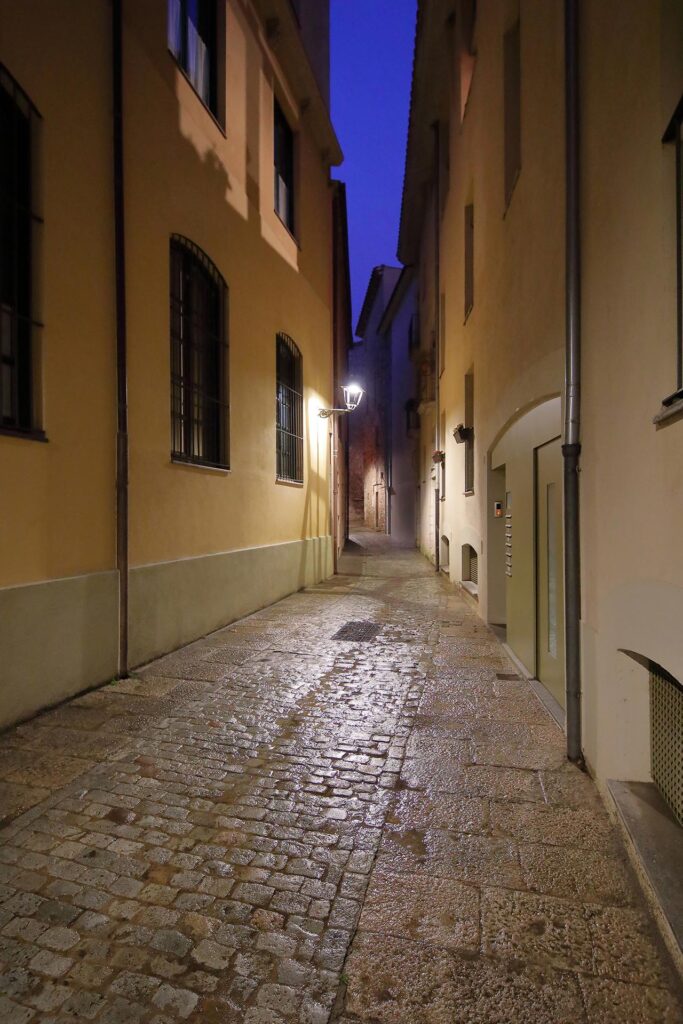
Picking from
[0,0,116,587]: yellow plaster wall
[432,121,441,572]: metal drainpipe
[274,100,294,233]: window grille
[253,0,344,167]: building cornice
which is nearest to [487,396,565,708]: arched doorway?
[0,0,116,587]: yellow plaster wall

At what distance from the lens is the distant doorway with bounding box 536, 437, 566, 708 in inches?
167

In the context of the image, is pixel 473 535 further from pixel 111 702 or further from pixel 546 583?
pixel 111 702

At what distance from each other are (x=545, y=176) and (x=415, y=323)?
15.5 meters

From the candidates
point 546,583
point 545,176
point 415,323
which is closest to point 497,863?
point 546,583

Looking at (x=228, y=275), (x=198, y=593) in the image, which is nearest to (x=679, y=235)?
(x=198, y=593)

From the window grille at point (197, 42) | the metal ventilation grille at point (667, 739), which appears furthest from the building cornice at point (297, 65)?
the metal ventilation grille at point (667, 739)

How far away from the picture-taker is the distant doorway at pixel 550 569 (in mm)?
4238

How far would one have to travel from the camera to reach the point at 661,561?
226 cm

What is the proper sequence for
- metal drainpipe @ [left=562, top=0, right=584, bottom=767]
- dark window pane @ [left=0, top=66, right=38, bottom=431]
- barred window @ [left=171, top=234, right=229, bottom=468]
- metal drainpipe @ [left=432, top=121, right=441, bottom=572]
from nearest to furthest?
metal drainpipe @ [left=562, top=0, right=584, bottom=767] → dark window pane @ [left=0, top=66, right=38, bottom=431] → barred window @ [left=171, top=234, right=229, bottom=468] → metal drainpipe @ [left=432, top=121, right=441, bottom=572]

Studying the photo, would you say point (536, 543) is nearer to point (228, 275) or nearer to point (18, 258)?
point (18, 258)

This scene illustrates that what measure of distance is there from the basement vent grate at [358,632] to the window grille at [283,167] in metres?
7.42

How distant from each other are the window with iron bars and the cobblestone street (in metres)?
2.41

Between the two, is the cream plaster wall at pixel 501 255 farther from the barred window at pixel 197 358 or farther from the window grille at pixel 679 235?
the barred window at pixel 197 358

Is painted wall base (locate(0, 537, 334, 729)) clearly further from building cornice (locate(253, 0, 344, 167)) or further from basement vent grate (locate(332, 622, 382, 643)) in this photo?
building cornice (locate(253, 0, 344, 167))
